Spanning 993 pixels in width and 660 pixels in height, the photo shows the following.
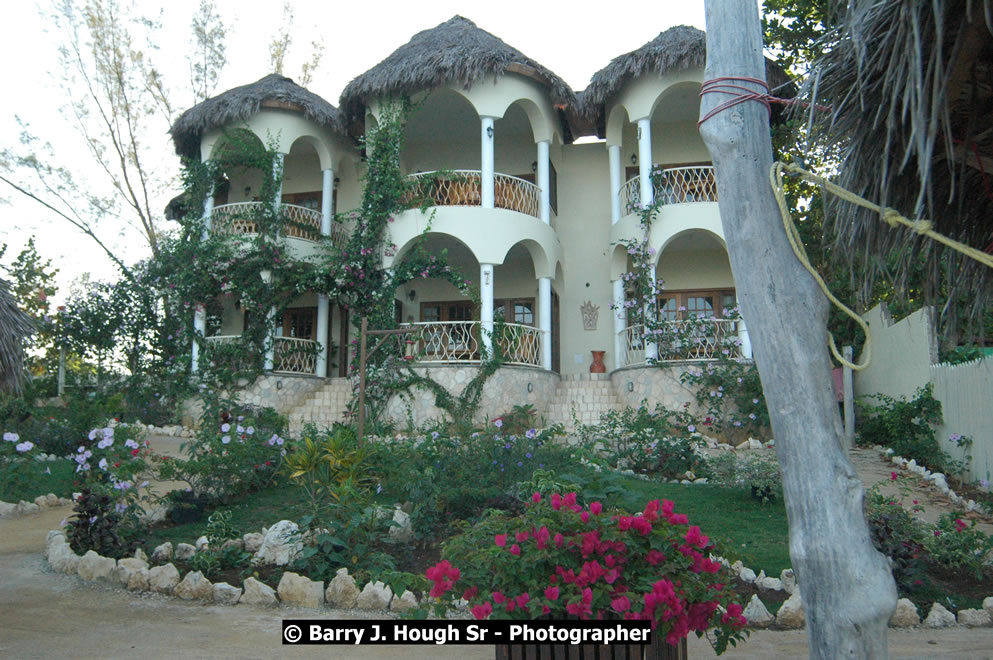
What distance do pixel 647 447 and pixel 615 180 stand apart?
24.3 feet

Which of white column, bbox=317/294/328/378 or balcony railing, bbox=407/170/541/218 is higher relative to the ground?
balcony railing, bbox=407/170/541/218

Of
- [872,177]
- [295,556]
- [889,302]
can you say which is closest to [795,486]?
[872,177]

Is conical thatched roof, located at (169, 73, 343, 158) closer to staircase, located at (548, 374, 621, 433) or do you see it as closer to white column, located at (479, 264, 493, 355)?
white column, located at (479, 264, 493, 355)

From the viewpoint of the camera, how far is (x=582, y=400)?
13758 millimetres

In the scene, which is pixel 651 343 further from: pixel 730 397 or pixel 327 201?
pixel 327 201

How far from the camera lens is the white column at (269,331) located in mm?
13789

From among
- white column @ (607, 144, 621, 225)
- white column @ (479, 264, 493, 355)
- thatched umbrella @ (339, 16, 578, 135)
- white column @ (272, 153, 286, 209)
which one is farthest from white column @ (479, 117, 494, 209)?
white column @ (272, 153, 286, 209)

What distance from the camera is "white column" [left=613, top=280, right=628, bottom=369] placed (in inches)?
551

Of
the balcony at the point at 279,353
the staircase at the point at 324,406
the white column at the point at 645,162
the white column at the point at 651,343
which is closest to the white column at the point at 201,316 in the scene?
the balcony at the point at 279,353

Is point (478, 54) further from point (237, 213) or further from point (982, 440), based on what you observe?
point (982, 440)

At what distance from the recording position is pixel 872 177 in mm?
3240

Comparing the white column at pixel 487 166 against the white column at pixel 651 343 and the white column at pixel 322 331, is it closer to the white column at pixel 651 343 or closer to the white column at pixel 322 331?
the white column at pixel 651 343

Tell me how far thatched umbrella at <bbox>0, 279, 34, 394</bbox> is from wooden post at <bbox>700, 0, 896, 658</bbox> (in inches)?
313

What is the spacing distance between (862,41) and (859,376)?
12111 millimetres
